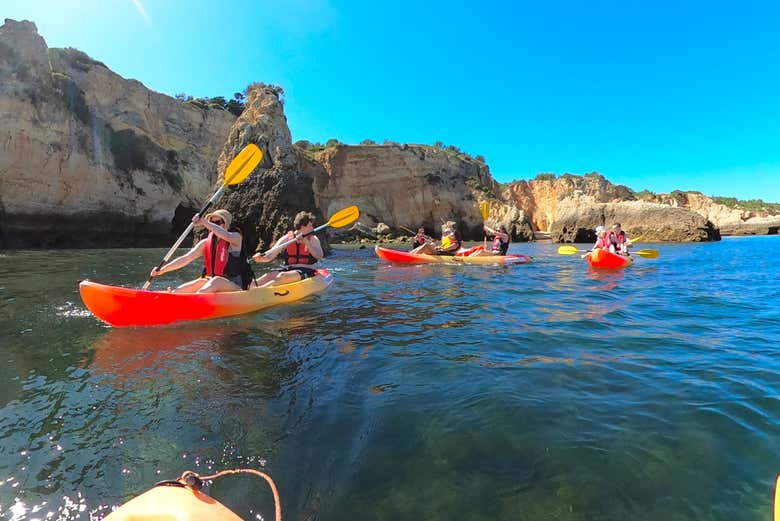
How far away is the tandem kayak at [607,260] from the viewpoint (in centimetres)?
1092

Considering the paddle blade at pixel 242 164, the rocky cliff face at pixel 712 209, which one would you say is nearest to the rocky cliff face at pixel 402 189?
the rocky cliff face at pixel 712 209

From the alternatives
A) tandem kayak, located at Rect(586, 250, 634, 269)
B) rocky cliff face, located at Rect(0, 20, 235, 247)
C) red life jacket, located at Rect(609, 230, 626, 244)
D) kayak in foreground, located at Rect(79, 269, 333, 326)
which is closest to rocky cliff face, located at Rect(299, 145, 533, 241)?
rocky cliff face, located at Rect(0, 20, 235, 247)

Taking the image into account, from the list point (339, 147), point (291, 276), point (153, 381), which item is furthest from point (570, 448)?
point (339, 147)

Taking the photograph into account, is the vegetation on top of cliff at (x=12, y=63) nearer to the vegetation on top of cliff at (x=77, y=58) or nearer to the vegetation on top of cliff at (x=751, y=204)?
the vegetation on top of cliff at (x=77, y=58)

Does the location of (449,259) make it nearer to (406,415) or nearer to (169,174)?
(406,415)

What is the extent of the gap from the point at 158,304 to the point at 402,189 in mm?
34012

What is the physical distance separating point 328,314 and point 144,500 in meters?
4.35

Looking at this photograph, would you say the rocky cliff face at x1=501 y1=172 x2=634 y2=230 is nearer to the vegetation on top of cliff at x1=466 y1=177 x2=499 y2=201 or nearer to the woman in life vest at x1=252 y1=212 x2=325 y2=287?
the vegetation on top of cliff at x1=466 y1=177 x2=499 y2=201

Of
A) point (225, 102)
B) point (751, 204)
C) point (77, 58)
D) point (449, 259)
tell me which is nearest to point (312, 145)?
point (225, 102)

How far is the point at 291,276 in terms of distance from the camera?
6730 mm

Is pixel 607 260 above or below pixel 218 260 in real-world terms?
below

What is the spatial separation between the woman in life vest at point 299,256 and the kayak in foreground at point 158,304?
887 millimetres

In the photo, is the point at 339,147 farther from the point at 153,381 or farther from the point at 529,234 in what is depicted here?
the point at 153,381

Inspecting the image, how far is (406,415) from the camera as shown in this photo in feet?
8.55
